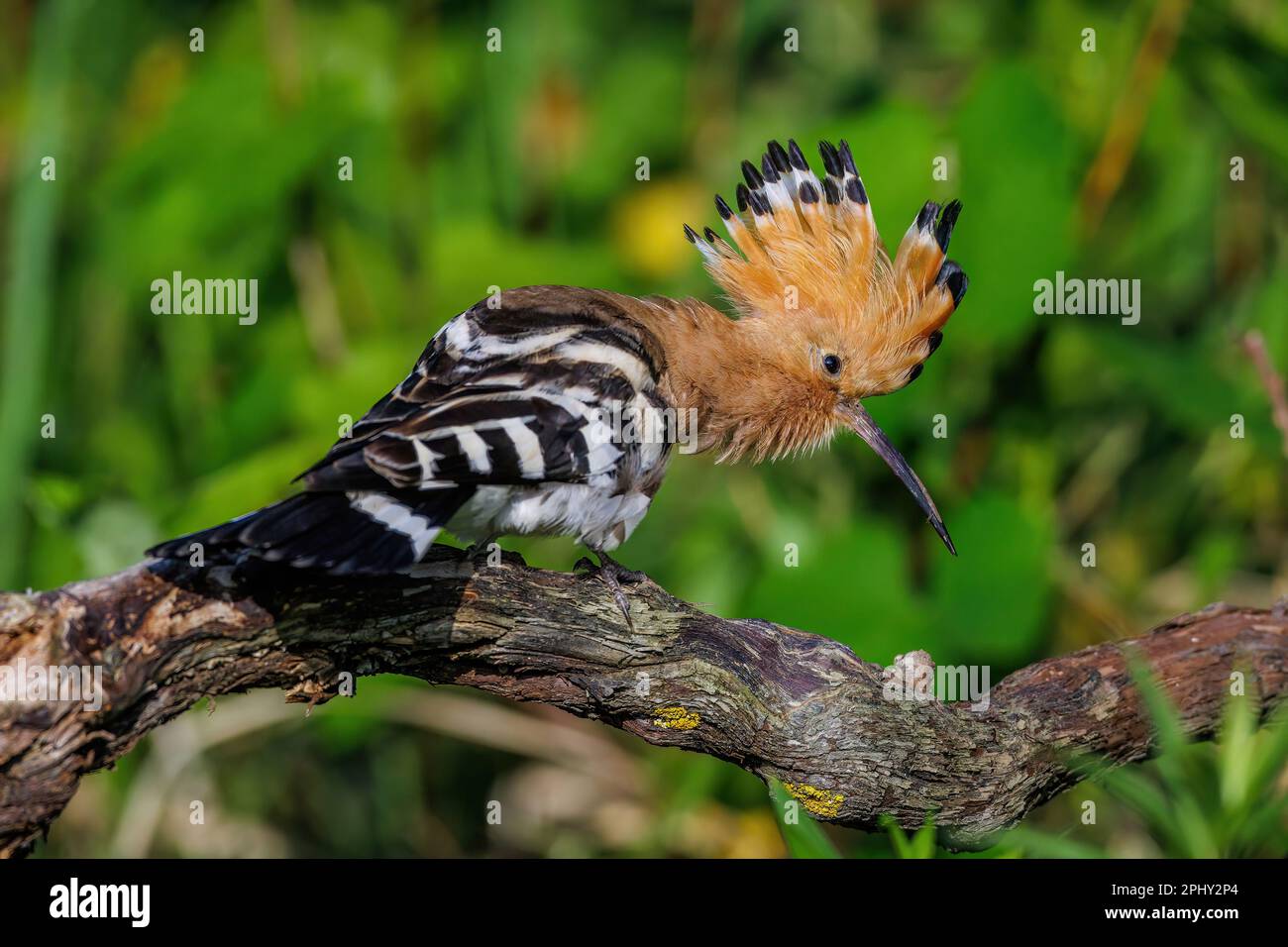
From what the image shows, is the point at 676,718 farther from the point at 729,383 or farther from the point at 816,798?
the point at 729,383

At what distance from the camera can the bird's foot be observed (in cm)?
226

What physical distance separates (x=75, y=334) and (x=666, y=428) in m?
2.86

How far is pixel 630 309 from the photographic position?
2734 mm

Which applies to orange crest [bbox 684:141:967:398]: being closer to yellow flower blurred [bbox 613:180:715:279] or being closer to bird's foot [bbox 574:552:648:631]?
bird's foot [bbox 574:552:648:631]

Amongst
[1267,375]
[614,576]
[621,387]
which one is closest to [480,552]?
[614,576]

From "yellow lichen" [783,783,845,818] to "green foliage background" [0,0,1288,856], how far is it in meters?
1.04

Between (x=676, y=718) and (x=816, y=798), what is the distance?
0.29m

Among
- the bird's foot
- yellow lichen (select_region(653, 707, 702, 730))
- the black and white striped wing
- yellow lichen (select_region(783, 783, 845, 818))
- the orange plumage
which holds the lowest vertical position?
yellow lichen (select_region(783, 783, 845, 818))

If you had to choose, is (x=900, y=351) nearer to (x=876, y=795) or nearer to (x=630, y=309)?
(x=630, y=309)

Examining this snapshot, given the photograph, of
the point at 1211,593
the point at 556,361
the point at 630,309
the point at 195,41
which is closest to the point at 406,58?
the point at 195,41

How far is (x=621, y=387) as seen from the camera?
245cm

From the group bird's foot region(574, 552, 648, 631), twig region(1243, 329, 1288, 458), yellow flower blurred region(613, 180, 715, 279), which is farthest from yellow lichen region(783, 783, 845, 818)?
yellow flower blurred region(613, 180, 715, 279)

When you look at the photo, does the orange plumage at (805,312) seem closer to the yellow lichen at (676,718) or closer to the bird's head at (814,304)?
the bird's head at (814,304)

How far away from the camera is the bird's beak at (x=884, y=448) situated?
9.72 feet
